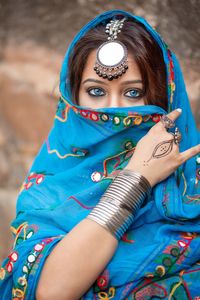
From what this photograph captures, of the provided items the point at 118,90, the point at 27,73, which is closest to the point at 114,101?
the point at 118,90

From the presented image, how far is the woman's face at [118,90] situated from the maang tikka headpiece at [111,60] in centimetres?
2

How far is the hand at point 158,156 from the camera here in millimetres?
1642

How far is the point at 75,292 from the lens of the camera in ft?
5.13

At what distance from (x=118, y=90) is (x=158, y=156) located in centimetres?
29

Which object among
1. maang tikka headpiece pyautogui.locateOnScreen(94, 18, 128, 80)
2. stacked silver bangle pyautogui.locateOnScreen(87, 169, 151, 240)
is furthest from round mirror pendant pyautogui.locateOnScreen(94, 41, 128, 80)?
stacked silver bangle pyautogui.locateOnScreen(87, 169, 151, 240)

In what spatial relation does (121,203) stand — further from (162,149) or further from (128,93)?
(128,93)

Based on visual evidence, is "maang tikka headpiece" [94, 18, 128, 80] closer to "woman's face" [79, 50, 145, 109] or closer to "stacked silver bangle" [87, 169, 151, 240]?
→ "woman's face" [79, 50, 145, 109]

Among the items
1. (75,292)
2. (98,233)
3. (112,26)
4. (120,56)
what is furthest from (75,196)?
(112,26)

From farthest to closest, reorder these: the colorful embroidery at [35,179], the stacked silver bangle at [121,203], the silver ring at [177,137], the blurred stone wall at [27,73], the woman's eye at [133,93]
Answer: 1. the blurred stone wall at [27,73]
2. the colorful embroidery at [35,179]
3. the woman's eye at [133,93]
4. the silver ring at [177,137]
5. the stacked silver bangle at [121,203]

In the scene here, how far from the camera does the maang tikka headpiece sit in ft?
5.82

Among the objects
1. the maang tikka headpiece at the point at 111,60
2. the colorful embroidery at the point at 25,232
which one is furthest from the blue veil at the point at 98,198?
the maang tikka headpiece at the point at 111,60

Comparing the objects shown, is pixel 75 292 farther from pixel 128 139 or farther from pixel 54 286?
pixel 128 139

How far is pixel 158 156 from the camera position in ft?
5.45

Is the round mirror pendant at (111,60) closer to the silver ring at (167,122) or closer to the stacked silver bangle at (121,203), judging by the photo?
the silver ring at (167,122)
